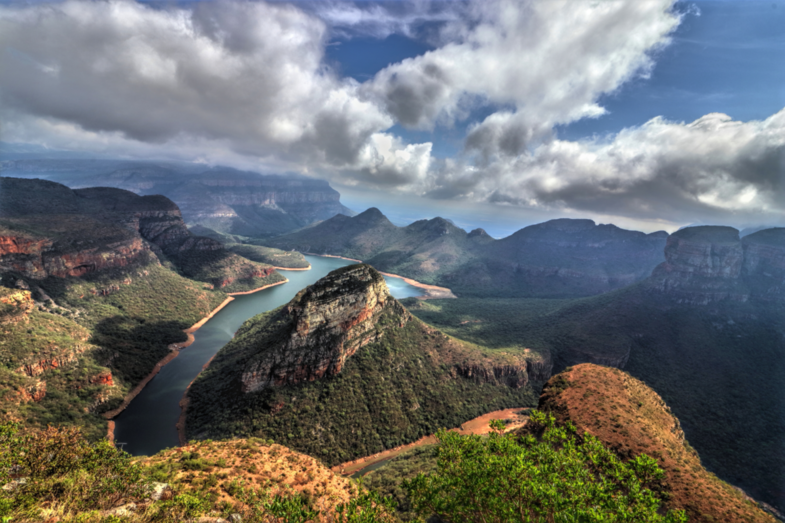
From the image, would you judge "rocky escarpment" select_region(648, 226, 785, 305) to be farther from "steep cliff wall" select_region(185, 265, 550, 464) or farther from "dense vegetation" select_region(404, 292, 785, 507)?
"steep cliff wall" select_region(185, 265, 550, 464)

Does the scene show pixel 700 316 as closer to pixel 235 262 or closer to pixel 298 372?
pixel 298 372

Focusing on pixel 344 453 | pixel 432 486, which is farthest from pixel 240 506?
pixel 344 453

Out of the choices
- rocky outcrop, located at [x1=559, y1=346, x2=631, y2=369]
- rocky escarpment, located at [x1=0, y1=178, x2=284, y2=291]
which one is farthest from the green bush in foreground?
rocky escarpment, located at [x1=0, y1=178, x2=284, y2=291]

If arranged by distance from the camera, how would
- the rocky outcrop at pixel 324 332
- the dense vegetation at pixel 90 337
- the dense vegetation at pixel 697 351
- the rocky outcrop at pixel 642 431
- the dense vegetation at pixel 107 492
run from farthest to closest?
the dense vegetation at pixel 697 351
the rocky outcrop at pixel 324 332
the dense vegetation at pixel 90 337
the rocky outcrop at pixel 642 431
the dense vegetation at pixel 107 492

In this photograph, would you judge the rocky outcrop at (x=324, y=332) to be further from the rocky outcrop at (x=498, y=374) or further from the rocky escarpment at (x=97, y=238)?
the rocky escarpment at (x=97, y=238)

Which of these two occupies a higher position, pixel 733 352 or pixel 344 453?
pixel 733 352

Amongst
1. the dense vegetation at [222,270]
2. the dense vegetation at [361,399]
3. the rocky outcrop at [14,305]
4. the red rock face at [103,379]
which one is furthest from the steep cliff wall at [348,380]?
the dense vegetation at [222,270]

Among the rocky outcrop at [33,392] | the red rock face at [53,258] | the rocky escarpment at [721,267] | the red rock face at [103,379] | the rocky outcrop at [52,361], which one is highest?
the rocky escarpment at [721,267]

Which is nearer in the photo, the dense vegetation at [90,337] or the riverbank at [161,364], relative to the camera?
the dense vegetation at [90,337]
